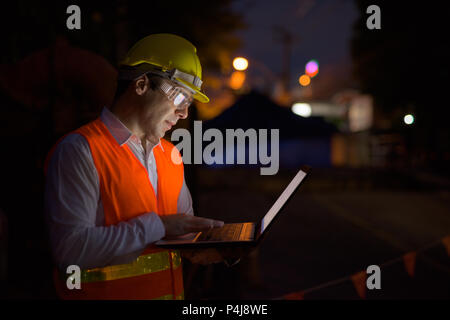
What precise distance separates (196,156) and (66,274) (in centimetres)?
236

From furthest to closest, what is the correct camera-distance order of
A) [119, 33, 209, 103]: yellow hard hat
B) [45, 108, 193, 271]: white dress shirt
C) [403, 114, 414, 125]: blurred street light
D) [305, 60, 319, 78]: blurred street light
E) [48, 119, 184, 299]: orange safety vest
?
1. [305, 60, 319, 78]: blurred street light
2. [403, 114, 414, 125]: blurred street light
3. [119, 33, 209, 103]: yellow hard hat
4. [48, 119, 184, 299]: orange safety vest
5. [45, 108, 193, 271]: white dress shirt

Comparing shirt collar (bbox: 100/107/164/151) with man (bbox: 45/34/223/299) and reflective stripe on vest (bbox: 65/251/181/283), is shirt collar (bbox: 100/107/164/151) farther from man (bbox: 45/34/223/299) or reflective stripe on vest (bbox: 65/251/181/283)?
reflective stripe on vest (bbox: 65/251/181/283)

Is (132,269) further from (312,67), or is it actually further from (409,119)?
(312,67)

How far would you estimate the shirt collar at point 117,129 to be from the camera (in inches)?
70.2

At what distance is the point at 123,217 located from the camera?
167cm

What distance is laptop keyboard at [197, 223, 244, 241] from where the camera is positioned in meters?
1.79

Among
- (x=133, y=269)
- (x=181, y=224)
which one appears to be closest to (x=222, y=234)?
(x=181, y=224)

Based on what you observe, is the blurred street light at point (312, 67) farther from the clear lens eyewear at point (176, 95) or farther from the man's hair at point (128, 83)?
the man's hair at point (128, 83)

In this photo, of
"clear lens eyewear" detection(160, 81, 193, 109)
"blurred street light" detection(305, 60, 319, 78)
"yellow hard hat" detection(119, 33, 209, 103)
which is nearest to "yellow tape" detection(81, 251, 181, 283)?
"clear lens eyewear" detection(160, 81, 193, 109)

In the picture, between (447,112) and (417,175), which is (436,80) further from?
(417,175)

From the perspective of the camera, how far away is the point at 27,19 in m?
4.43

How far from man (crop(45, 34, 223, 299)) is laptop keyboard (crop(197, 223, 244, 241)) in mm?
86
